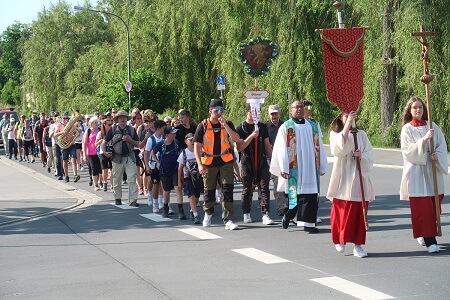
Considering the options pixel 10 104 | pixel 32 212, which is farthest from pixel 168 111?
pixel 10 104

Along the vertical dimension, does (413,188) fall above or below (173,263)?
above

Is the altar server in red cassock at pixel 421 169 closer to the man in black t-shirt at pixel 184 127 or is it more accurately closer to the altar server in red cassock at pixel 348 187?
the altar server in red cassock at pixel 348 187

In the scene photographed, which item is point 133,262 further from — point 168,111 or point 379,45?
point 168,111

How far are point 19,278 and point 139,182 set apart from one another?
31.1ft

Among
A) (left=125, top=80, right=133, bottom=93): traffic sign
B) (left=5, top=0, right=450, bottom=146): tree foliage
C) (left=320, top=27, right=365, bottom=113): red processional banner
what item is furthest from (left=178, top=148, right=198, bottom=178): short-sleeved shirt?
(left=125, top=80, right=133, bottom=93): traffic sign

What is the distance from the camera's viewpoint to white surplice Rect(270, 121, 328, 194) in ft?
36.9

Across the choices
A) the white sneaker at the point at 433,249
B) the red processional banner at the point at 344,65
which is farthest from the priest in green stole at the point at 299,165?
the white sneaker at the point at 433,249

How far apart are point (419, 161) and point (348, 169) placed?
0.78m

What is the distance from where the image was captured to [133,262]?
959 cm

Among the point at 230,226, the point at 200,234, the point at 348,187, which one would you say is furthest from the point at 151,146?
the point at 348,187

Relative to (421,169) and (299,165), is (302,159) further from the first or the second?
(421,169)

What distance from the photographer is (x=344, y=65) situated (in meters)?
9.52

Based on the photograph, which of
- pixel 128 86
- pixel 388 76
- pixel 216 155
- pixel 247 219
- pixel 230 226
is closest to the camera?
pixel 230 226

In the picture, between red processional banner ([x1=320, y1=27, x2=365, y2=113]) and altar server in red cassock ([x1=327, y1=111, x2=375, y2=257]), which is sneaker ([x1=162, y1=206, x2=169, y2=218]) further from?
red processional banner ([x1=320, y1=27, x2=365, y2=113])
